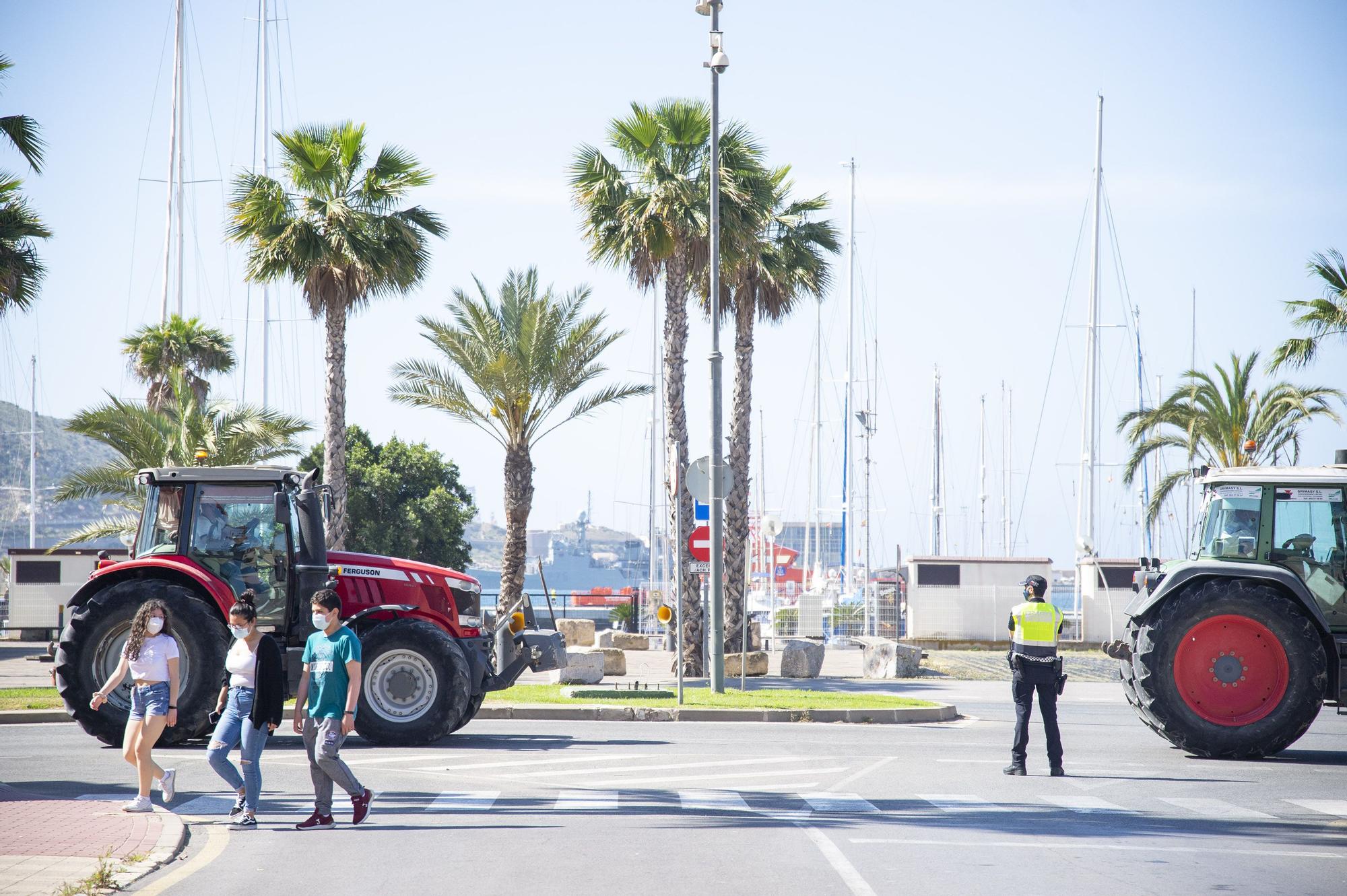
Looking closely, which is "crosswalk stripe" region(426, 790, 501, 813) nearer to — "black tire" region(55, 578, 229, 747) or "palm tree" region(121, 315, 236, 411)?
"black tire" region(55, 578, 229, 747)

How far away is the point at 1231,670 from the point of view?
13.2 metres

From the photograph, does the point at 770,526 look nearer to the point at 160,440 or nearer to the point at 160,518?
the point at 160,440

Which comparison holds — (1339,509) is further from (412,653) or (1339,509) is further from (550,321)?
(550,321)

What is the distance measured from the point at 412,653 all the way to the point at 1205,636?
8.38 metres

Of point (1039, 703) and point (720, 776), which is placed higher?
point (1039, 703)

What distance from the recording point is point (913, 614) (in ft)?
110

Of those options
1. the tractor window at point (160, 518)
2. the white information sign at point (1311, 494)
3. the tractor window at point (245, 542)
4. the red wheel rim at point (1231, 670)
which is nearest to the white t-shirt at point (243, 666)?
the tractor window at point (245, 542)

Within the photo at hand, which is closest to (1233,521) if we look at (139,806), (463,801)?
(463,801)

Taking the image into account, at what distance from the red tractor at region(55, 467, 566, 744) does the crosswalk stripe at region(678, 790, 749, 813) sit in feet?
11.7

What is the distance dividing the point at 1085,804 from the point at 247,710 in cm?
672

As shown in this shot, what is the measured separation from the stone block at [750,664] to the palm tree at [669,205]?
595mm

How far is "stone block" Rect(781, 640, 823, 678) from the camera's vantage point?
24344mm

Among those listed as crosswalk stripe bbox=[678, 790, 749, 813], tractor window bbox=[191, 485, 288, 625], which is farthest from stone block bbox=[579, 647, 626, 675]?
crosswalk stripe bbox=[678, 790, 749, 813]

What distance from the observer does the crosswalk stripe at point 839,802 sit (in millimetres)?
10023
